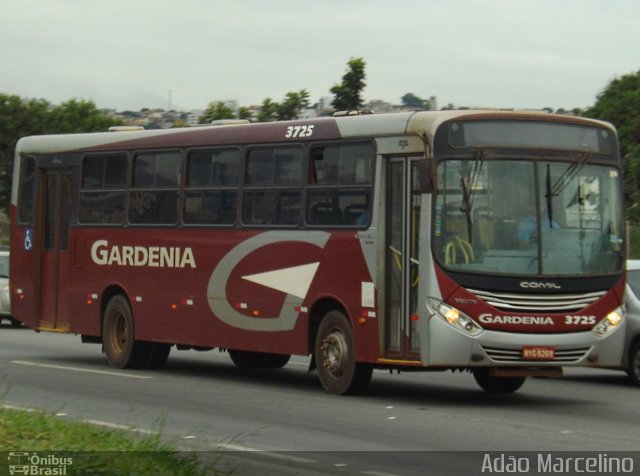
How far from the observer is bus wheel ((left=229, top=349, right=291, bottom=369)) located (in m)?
21.6

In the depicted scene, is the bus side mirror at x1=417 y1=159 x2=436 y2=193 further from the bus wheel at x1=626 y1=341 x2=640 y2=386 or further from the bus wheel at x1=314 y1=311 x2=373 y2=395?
the bus wheel at x1=626 y1=341 x2=640 y2=386

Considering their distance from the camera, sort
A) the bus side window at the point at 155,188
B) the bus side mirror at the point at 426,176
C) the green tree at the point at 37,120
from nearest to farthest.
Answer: the bus side mirror at the point at 426,176 → the bus side window at the point at 155,188 → the green tree at the point at 37,120

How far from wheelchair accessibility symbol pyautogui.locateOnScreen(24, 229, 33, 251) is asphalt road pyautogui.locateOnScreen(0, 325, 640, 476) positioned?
179cm

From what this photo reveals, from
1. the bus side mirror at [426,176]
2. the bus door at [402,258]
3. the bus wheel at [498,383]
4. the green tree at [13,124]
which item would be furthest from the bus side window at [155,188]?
the green tree at [13,124]

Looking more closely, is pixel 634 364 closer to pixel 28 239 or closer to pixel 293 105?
pixel 28 239

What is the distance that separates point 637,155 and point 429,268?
75.0 ft

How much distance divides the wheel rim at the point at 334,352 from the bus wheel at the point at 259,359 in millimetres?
4075

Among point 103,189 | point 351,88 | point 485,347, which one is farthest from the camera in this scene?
point 351,88

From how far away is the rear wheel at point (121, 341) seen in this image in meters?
21.4

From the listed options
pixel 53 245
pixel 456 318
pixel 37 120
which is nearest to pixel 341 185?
pixel 456 318

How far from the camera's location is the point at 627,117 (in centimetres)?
4022

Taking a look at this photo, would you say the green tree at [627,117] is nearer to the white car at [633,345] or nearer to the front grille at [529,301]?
the white car at [633,345]

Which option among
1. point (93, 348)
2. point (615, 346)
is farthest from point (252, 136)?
point (93, 348)

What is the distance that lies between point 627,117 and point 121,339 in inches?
866
